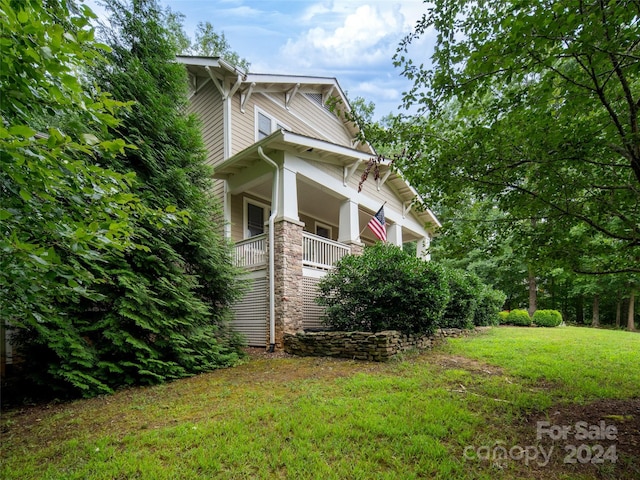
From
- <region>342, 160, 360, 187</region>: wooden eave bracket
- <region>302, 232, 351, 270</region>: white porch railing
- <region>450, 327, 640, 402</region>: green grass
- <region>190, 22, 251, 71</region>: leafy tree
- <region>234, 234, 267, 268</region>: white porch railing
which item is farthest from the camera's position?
<region>190, 22, 251, 71</region>: leafy tree

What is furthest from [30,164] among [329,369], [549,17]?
[329,369]

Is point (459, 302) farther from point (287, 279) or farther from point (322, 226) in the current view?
point (322, 226)

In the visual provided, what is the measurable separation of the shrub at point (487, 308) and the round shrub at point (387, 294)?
5595 millimetres

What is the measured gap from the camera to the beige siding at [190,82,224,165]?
9852 millimetres

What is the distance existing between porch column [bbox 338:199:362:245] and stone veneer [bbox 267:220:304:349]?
6.70ft

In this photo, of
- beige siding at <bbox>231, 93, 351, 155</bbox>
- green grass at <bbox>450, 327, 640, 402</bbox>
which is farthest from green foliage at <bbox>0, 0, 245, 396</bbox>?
green grass at <bbox>450, 327, 640, 402</bbox>

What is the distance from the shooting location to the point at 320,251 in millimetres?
8891

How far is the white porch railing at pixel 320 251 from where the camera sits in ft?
27.7

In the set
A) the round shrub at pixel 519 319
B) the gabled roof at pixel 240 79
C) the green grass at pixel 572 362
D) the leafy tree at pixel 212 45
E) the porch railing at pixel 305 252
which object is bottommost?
the round shrub at pixel 519 319

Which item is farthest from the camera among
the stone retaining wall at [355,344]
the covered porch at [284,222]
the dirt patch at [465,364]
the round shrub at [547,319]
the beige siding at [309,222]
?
the round shrub at [547,319]

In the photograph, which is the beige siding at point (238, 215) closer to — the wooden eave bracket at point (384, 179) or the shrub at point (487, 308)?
the wooden eave bracket at point (384, 179)

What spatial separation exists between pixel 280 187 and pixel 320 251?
214 centimetres

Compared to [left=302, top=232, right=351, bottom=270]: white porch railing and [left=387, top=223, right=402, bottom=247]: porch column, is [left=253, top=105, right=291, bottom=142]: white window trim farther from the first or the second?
[left=387, top=223, right=402, bottom=247]: porch column

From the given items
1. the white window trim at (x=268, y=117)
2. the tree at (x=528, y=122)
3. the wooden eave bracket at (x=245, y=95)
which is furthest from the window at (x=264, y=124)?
the tree at (x=528, y=122)
